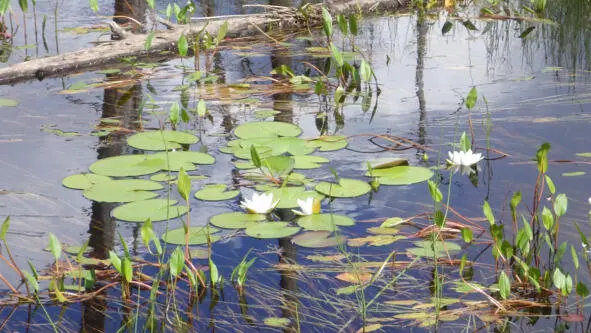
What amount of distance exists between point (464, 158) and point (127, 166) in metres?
1.28

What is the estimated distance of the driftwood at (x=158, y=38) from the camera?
468 cm

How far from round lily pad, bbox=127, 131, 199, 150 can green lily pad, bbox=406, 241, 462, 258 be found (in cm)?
137

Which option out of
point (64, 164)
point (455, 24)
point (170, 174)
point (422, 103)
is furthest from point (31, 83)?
point (455, 24)

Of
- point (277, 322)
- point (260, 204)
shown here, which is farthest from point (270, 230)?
point (277, 322)

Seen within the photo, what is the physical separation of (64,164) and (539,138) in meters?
1.94

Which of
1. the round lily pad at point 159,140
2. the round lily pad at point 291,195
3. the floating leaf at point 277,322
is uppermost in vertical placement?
the round lily pad at point 159,140

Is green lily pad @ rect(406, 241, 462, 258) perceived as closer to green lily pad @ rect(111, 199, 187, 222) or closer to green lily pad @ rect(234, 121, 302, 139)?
green lily pad @ rect(111, 199, 187, 222)

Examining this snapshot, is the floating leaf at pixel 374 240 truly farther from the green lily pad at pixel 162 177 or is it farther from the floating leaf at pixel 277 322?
the green lily pad at pixel 162 177

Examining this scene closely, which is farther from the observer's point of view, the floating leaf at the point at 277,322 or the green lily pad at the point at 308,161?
the green lily pad at the point at 308,161

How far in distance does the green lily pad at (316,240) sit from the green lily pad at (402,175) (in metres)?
0.51

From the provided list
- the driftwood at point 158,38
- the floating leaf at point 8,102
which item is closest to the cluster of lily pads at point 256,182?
the floating leaf at point 8,102

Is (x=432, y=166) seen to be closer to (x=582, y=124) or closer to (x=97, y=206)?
(x=582, y=124)

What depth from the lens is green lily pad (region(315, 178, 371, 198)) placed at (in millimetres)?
2836

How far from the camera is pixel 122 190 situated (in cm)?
289
